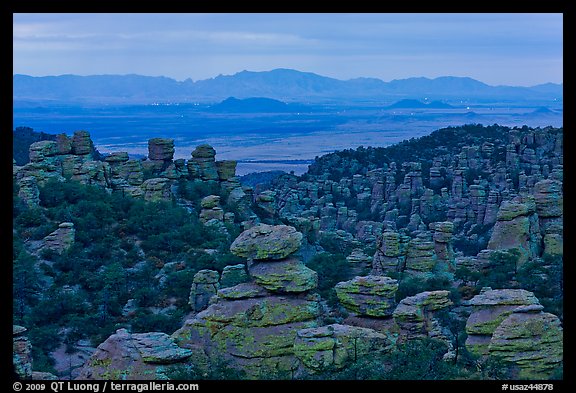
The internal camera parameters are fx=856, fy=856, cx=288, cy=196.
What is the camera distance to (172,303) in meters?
30.2

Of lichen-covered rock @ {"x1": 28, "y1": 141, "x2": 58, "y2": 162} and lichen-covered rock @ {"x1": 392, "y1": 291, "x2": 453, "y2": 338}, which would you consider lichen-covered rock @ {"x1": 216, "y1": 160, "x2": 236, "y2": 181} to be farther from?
lichen-covered rock @ {"x1": 392, "y1": 291, "x2": 453, "y2": 338}

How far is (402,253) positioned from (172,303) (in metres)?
10.5

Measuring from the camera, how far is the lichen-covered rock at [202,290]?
2845 centimetres

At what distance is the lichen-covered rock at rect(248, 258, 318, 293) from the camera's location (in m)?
21.8

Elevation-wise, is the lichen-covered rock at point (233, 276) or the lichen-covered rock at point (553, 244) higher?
the lichen-covered rock at point (233, 276)

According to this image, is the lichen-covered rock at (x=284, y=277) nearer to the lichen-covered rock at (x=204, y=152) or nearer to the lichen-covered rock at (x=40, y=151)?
the lichen-covered rock at (x=40, y=151)

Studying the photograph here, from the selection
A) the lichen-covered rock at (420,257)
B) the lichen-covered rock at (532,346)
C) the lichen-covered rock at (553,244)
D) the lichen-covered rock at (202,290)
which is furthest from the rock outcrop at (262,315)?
the lichen-covered rock at (553,244)

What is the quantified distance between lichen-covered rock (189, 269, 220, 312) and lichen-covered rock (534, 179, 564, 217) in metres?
16.5

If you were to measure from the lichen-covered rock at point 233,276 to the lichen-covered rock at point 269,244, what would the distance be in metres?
6.05

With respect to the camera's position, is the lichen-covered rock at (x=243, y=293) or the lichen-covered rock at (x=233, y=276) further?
the lichen-covered rock at (x=233, y=276)

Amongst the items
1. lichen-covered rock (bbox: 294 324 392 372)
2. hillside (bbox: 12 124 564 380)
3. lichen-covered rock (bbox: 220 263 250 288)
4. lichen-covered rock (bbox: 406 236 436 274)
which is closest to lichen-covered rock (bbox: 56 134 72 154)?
hillside (bbox: 12 124 564 380)

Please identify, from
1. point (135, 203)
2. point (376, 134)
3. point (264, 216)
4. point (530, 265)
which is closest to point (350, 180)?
point (264, 216)

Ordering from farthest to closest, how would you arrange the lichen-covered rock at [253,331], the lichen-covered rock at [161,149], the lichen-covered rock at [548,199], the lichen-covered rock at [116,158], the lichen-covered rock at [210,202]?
the lichen-covered rock at [161,149], the lichen-covered rock at [116,158], the lichen-covered rock at [210,202], the lichen-covered rock at [548,199], the lichen-covered rock at [253,331]
